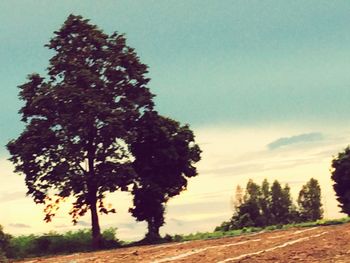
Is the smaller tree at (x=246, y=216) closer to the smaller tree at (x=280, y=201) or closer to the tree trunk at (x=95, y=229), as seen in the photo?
the smaller tree at (x=280, y=201)

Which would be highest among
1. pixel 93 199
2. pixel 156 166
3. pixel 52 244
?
pixel 156 166

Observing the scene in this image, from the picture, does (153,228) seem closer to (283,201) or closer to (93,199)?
(93,199)

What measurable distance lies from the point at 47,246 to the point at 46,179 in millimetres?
4636

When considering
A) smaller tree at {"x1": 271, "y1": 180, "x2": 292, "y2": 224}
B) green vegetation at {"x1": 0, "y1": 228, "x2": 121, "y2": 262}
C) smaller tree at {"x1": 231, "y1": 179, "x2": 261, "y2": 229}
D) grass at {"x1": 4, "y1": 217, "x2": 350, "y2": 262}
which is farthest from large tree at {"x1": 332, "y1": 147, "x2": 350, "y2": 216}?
green vegetation at {"x1": 0, "y1": 228, "x2": 121, "y2": 262}

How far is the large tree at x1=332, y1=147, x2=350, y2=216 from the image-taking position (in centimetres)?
7512

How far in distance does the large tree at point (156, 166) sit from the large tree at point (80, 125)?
1285 mm

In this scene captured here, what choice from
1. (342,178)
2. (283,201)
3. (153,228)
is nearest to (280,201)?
(283,201)

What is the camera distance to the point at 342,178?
250 feet

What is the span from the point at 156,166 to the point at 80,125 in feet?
21.5

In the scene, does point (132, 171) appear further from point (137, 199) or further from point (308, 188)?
point (308, 188)

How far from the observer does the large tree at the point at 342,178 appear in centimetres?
7512

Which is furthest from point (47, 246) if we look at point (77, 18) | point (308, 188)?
point (308, 188)

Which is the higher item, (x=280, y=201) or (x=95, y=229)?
(x=280, y=201)

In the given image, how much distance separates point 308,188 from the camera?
101938 millimetres
